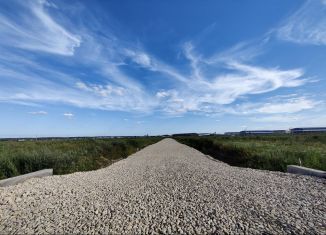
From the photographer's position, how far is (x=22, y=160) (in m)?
12.5

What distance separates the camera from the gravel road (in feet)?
15.9

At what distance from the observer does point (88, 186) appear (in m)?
8.81

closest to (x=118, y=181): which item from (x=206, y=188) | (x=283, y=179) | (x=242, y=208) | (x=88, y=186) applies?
(x=88, y=186)

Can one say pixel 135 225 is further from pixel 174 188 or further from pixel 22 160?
pixel 22 160

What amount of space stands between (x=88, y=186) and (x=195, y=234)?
5423 millimetres

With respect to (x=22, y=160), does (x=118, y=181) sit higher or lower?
lower

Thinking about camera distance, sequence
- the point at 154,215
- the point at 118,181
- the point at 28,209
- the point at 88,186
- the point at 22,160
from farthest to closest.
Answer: the point at 22,160 → the point at 118,181 → the point at 88,186 → the point at 28,209 → the point at 154,215

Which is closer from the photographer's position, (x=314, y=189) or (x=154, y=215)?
(x=154, y=215)

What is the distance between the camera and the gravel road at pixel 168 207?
15.9 ft

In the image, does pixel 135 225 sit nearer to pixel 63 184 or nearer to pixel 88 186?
pixel 88 186

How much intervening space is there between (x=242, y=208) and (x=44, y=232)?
437 centimetres

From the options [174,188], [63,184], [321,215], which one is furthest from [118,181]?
[321,215]

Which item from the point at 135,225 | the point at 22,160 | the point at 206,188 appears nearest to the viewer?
the point at 135,225

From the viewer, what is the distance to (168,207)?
241 inches
